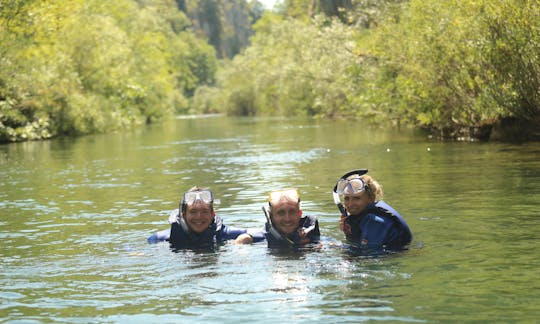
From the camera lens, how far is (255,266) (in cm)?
990

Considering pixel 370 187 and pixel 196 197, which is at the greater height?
pixel 370 187

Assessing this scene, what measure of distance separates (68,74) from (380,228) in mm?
43033

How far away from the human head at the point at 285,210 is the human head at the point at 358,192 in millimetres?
620

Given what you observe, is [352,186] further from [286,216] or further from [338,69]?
[338,69]

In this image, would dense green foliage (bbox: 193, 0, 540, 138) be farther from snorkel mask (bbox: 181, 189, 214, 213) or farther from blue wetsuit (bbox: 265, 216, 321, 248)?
snorkel mask (bbox: 181, 189, 214, 213)

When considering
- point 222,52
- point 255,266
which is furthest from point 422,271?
point 222,52

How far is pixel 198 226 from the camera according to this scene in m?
11.0

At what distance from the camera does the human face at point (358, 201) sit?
9992 mm

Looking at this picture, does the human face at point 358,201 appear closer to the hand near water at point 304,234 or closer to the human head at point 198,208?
the hand near water at point 304,234

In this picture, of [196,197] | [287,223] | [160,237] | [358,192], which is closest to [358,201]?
[358,192]

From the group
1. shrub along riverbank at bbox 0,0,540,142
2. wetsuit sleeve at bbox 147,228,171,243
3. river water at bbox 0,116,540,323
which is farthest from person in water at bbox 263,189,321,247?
shrub along riverbank at bbox 0,0,540,142

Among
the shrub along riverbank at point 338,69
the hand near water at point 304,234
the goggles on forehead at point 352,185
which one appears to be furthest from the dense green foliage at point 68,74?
Answer: the goggles on forehead at point 352,185

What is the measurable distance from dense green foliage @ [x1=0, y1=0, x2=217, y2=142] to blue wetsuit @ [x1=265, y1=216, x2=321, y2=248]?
3372 cm

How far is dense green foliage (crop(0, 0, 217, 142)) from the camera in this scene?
43.2 m
